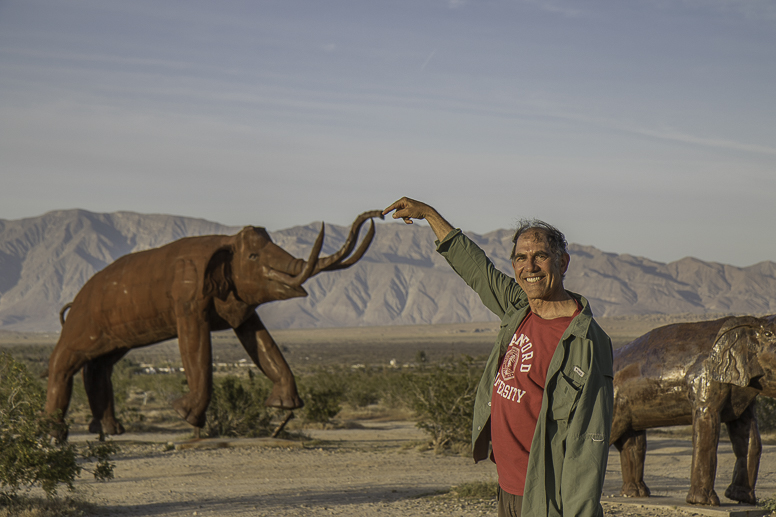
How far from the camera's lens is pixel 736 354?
8.34 metres

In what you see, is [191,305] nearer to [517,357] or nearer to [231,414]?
[231,414]

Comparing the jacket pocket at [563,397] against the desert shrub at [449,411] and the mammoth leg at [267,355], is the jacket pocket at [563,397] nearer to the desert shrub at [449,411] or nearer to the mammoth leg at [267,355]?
the mammoth leg at [267,355]

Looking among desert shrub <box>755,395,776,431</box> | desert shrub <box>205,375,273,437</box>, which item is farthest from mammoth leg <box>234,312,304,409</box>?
desert shrub <box>755,395,776,431</box>

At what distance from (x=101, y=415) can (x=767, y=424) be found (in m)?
14.4

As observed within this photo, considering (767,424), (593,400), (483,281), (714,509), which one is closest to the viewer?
(593,400)

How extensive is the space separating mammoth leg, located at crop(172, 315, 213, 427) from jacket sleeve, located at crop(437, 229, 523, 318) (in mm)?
6978

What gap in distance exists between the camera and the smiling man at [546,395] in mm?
3488

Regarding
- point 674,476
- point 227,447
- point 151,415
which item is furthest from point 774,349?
point 151,415

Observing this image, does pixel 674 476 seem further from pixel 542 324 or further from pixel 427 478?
pixel 542 324

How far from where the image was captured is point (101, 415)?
12.9 m

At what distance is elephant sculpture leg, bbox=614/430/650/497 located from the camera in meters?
9.20

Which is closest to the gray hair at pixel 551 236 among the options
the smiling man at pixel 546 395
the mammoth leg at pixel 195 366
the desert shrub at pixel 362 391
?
the smiling man at pixel 546 395

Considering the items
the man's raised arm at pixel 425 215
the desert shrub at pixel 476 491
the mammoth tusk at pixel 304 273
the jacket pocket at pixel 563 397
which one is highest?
the man's raised arm at pixel 425 215

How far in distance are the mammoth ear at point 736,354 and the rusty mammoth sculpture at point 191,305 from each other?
4234 millimetres
